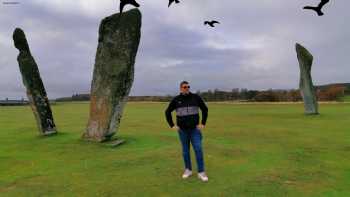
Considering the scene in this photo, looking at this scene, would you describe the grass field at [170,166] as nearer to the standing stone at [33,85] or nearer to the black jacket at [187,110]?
the standing stone at [33,85]

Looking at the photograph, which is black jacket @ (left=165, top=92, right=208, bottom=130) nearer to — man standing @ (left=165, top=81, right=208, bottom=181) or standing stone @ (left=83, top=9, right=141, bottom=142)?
man standing @ (left=165, top=81, right=208, bottom=181)

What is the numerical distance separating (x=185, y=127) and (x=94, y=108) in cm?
708

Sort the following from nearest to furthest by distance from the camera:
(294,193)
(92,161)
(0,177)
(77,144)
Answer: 1. (294,193)
2. (0,177)
3. (92,161)
4. (77,144)

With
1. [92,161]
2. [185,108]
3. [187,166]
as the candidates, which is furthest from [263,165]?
[92,161]

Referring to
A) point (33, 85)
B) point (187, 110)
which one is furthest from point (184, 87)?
point (33, 85)

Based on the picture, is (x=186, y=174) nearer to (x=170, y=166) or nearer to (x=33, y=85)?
(x=170, y=166)

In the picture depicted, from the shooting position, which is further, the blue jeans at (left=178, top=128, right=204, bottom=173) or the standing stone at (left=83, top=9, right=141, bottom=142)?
the standing stone at (left=83, top=9, right=141, bottom=142)

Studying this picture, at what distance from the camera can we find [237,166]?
11570 millimetres

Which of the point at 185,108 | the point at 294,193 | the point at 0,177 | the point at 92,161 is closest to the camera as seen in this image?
the point at 294,193

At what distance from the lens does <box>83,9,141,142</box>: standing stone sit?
52.0ft

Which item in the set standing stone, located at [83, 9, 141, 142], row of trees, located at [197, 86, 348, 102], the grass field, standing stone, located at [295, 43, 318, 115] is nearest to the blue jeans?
the grass field

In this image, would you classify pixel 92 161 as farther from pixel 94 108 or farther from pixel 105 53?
pixel 105 53

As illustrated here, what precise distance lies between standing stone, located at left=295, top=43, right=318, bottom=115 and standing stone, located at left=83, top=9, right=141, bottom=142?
1691cm

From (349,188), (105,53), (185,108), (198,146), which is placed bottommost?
(349,188)
